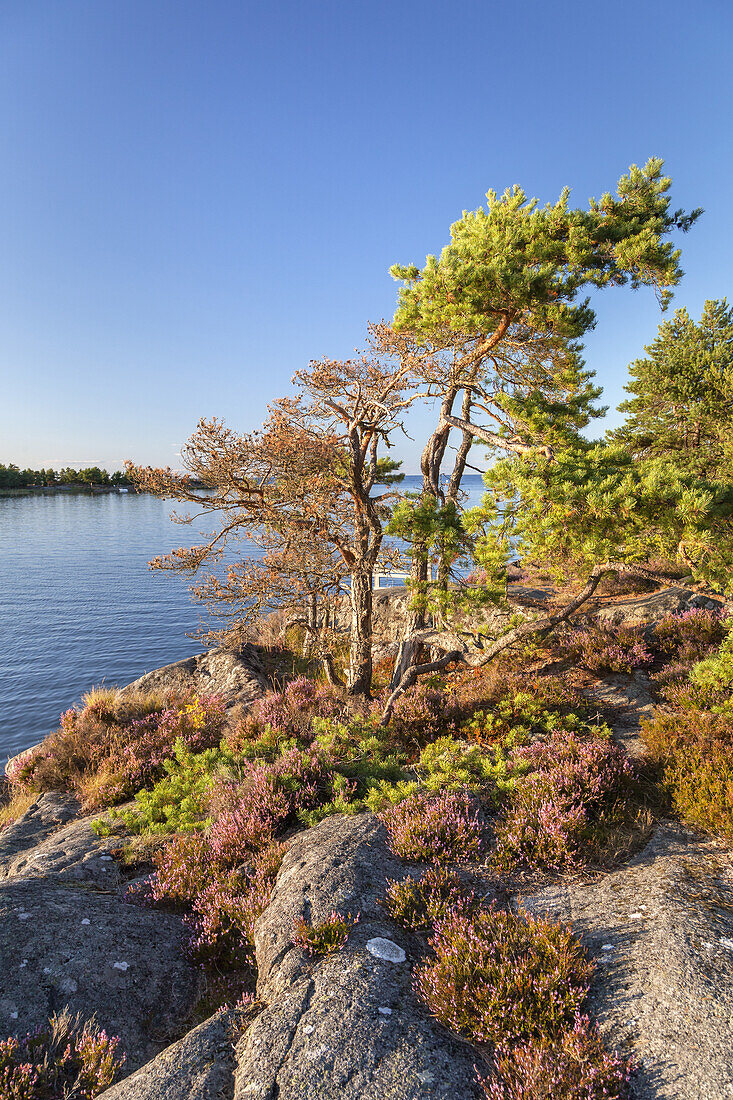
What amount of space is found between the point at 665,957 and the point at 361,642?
818cm

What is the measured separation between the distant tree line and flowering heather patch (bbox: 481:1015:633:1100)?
441ft

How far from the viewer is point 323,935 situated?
12.1 feet

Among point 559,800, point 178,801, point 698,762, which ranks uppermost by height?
point 698,762

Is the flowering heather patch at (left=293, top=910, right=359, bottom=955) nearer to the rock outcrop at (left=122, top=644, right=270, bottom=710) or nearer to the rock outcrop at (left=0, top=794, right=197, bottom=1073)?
the rock outcrop at (left=0, top=794, right=197, bottom=1073)

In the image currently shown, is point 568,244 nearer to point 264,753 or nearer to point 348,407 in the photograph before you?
point 348,407

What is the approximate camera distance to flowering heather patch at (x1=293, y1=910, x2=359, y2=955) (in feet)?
11.9

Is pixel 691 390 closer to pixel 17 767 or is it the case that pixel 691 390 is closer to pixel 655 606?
pixel 655 606

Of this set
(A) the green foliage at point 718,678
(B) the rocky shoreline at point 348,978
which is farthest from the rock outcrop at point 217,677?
(A) the green foliage at point 718,678

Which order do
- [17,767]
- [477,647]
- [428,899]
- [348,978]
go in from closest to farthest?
[348,978], [428,899], [477,647], [17,767]

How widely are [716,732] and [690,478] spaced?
3.18 metres

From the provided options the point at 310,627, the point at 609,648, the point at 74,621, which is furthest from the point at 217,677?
the point at 74,621

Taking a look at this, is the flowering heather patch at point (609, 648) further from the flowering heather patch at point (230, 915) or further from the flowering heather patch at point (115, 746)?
A: the flowering heather patch at point (115, 746)

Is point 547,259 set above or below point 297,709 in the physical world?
above

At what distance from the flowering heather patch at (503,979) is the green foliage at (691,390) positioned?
17.5 m
